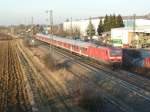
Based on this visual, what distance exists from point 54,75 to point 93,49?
34.1 ft

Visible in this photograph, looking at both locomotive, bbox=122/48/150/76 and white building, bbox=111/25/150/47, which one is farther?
white building, bbox=111/25/150/47

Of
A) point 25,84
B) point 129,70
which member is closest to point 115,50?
point 129,70

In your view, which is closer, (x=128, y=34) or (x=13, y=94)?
(x=13, y=94)

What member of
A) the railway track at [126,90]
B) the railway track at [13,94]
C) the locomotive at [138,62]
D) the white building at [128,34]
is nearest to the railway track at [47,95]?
the railway track at [13,94]

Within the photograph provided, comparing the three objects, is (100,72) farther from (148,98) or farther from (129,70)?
(148,98)

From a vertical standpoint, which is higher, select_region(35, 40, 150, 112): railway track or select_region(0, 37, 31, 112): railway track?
select_region(35, 40, 150, 112): railway track

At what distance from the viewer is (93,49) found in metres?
47.6

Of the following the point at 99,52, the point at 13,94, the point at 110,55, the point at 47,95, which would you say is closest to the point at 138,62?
the point at 110,55

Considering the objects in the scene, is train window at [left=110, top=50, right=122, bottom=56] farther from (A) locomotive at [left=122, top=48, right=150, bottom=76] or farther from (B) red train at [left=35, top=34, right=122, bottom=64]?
(A) locomotive at [left=122, top=48, right=150, bottom=76]

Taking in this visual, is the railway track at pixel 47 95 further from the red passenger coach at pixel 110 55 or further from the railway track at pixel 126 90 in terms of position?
the red passenger coach at pixel 110 55

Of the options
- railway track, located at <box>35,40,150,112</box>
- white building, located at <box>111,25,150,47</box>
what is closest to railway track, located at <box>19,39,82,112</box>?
railway track, located at <box>35,40,150,112</box>

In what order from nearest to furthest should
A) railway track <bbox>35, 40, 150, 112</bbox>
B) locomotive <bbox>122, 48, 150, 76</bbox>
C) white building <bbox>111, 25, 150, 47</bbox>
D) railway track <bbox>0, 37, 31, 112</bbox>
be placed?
railway track <bbox>35, 40, 150, 112</bbox>
railway track <bbox>0, 37, 31, 112</bbox>
locomotive <bbox>122, 48, 150, 76</bbox>
white building <bbox>111, 25, 150, 47</bbox>

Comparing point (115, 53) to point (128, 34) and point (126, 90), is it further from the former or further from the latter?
point (128, 34)

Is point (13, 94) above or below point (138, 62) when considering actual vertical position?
below
